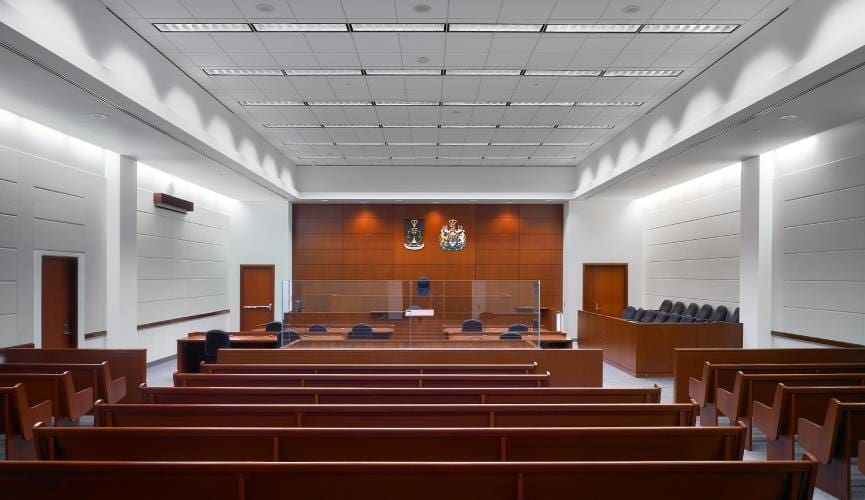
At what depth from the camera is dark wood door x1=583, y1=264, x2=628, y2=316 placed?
15523mm

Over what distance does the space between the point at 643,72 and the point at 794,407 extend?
513cm

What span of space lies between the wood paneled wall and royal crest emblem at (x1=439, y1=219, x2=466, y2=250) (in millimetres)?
139

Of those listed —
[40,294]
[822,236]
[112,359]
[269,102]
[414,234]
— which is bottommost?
[112,359]

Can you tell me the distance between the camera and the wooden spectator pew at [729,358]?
663 centimetres

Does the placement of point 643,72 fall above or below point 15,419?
above

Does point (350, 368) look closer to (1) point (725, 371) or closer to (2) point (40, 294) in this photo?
(1) point (725, 371)

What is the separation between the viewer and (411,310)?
795 centimetres

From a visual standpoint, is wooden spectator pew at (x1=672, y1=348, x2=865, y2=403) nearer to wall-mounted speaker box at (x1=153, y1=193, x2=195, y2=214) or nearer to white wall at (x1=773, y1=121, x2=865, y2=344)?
white wall at (x1=773, y1=121, x2=865, y2=344)

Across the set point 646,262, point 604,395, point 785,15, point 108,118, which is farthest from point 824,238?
point 108,118

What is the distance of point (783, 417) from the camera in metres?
4.57

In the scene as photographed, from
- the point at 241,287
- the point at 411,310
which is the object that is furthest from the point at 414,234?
the point at 411,310

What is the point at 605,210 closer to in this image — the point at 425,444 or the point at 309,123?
the point at 309,123

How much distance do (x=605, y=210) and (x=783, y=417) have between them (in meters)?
11.3

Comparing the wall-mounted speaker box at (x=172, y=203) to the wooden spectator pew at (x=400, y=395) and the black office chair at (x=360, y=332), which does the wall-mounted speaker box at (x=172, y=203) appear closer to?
the black office chair at (x=360, y=332)
